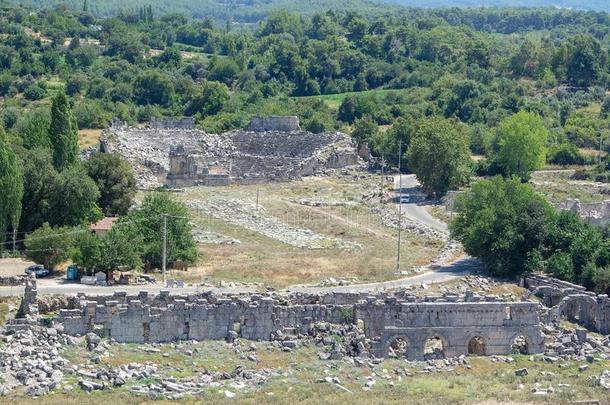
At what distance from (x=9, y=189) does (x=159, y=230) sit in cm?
658

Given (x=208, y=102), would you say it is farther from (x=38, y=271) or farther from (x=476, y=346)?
(x=476, y=346)

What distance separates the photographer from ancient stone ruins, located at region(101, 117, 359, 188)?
9706 centimetres

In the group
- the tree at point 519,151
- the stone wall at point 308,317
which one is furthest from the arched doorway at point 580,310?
the tree at point 519,151

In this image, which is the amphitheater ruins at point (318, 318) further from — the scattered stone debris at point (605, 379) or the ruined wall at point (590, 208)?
the ruined wall at point (590, 208)

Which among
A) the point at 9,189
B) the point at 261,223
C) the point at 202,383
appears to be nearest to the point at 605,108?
the point at 261,223

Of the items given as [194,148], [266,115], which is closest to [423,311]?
[194,148]

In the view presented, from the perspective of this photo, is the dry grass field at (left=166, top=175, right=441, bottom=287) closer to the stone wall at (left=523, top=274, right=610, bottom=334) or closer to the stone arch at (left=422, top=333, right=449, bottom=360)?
the stone wall at (left=523, top=274, right=610, bottom=334)

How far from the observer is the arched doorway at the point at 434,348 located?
5141 cm

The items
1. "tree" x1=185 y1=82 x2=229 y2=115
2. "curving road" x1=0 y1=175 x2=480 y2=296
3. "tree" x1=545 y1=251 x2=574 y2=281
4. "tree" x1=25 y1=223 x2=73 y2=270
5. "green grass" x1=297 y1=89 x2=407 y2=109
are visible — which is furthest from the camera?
"green grass" x1=297 y1=89 x2=407 y2=109

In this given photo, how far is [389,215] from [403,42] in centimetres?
7775

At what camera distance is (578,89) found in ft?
423

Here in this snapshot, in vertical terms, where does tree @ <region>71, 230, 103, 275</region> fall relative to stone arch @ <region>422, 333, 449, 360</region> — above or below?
above

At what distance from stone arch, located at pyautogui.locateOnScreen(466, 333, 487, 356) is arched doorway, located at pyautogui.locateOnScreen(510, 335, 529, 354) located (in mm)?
987

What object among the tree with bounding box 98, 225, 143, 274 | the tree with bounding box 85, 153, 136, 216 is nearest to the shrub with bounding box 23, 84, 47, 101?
the tree with bounding box 85, 153, 136, 216
